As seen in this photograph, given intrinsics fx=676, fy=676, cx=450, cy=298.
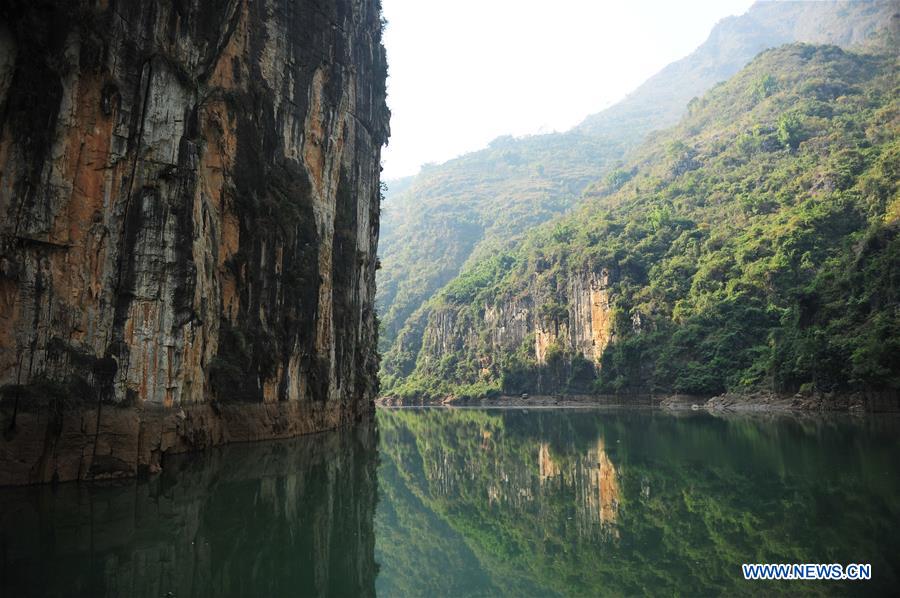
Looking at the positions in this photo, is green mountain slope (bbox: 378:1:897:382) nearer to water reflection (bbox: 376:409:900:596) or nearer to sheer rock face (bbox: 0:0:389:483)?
sheer rock face (bbox: 0:0:389:483)

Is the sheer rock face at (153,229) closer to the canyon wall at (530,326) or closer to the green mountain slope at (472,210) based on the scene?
the canyon wall at (530,326)

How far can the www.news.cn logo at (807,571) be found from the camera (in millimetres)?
8039

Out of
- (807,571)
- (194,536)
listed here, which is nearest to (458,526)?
(194,536)

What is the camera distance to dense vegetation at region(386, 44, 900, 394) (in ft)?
142

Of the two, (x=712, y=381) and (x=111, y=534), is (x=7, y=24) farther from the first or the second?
(x=712, y=381)

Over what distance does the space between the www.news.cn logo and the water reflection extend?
189 millimetres

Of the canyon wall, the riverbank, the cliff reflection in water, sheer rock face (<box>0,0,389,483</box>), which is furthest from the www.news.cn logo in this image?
the canyon wall

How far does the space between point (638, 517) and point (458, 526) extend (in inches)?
133

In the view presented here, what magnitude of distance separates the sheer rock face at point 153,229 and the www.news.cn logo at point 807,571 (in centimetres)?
1275

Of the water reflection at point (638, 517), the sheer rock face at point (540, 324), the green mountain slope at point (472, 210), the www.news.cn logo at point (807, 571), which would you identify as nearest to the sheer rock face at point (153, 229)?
the water reflection at point (638, 517)

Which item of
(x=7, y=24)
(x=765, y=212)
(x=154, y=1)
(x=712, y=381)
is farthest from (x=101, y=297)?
(x=765, y=212)

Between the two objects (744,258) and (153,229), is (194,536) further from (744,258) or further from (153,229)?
(744,258)

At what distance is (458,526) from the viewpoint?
513 inches

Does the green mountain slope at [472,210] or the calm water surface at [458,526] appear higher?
the green mountain slope at [472,210]
